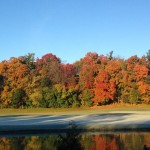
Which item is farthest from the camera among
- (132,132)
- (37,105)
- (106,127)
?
(37,105)

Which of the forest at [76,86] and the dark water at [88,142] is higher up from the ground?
the forest at [76,86]

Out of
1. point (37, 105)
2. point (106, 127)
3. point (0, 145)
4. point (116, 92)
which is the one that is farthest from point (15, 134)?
point (116, 92)

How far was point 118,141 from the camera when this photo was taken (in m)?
15.1

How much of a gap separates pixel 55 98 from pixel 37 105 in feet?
11.7

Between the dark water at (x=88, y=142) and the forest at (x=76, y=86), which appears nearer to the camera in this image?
the dark water at (x=88, y=142)

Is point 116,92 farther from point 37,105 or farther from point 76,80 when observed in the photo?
point 37,105

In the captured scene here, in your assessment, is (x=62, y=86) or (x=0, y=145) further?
(x=62, y=86)

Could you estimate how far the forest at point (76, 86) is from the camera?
63.2m

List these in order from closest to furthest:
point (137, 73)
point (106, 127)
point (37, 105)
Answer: point (106, 127)
point (37, 105)
point (137, 73)

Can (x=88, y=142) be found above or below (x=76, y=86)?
below

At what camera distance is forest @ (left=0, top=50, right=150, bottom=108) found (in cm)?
6319

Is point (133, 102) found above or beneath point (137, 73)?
beneath

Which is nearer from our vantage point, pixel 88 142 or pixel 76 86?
pixel 88 142

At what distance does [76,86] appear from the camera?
65.5 meters
